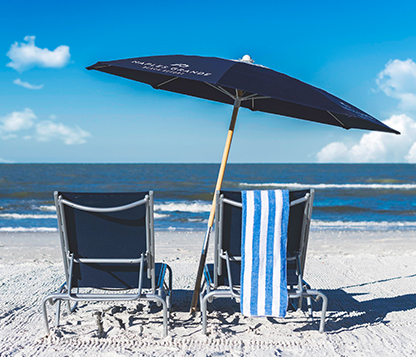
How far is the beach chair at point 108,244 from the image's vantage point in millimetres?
2535

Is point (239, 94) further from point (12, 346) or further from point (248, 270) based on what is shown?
point (12, 346)

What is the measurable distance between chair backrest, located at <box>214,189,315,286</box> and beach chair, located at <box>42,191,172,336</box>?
0.46 metres

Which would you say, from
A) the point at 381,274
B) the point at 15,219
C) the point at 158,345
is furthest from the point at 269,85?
the point at 15,219

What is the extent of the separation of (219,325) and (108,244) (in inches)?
42.9

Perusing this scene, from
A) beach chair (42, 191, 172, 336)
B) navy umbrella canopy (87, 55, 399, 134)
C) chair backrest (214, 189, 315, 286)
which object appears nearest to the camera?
navy umbrella canopy (87, 55, 399, 134)

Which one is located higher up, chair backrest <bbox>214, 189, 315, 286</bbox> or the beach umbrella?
the beach umbrella

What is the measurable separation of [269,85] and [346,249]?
5.23m

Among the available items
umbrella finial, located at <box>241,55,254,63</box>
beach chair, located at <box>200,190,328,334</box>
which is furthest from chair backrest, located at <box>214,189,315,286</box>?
umbrella finial, located at <box>241,55,254,63</box>

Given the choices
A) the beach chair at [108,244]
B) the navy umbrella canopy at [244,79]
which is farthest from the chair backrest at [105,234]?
the navy umbrella canopy at [244,79]

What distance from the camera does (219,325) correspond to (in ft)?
9.83

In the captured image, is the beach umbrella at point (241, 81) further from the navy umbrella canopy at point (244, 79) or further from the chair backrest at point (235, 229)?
the chair backrest at point (235, 229)

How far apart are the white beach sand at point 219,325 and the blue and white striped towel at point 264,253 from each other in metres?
0.31

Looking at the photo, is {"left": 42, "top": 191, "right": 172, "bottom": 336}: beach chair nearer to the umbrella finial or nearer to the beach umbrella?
the beach umbrella

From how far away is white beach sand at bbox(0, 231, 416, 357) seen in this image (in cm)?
262
